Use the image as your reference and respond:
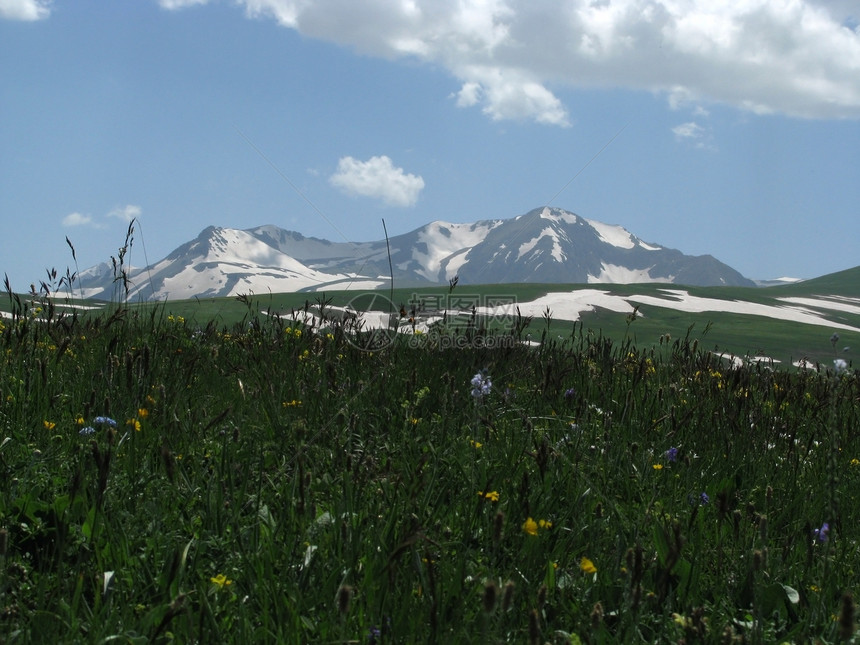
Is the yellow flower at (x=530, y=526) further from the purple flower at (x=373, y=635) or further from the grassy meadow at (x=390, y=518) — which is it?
the purple flower at (x=373, y=635)

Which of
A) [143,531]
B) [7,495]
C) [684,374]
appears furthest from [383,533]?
[684,374]

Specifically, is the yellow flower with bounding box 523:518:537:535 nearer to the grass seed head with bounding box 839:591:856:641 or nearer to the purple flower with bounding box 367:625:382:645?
the purple flower with bounding box 367:625:382:645

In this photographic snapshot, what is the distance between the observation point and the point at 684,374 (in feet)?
21.0

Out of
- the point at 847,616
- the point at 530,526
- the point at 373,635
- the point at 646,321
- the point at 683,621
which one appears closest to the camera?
the point at 847,616

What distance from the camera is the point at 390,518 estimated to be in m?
2.34

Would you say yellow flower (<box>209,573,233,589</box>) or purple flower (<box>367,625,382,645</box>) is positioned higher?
yellow flower (<box>209,573,233,589</box>)

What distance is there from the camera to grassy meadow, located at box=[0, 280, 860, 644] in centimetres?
187

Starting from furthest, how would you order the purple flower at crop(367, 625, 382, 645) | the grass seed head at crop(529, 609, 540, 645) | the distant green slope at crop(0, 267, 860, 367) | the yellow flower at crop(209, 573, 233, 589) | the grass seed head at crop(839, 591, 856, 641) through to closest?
the distant green slope at crop(0, 267, 860, 367) < the yellow flower at crop(209, 573, 233, 589) < the purple flower at crop(367, 625, 382, 645) < the grass seed head at crop(529, 609, 540, 645) < the grass seed head at crop(839, 591, 856, 641)

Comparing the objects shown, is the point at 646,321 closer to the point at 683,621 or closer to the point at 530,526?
the point at 530,526

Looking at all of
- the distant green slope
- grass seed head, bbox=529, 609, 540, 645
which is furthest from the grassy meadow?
the distant green slope

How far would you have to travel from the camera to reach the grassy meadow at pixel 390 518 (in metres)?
1.87

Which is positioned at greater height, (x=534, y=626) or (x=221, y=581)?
(x=534, y=626)

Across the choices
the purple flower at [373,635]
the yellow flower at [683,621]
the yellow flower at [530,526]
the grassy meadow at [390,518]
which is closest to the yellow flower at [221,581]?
the grassy meadow at [390,518]

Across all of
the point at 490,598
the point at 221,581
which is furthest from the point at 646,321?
the point at 490,598
